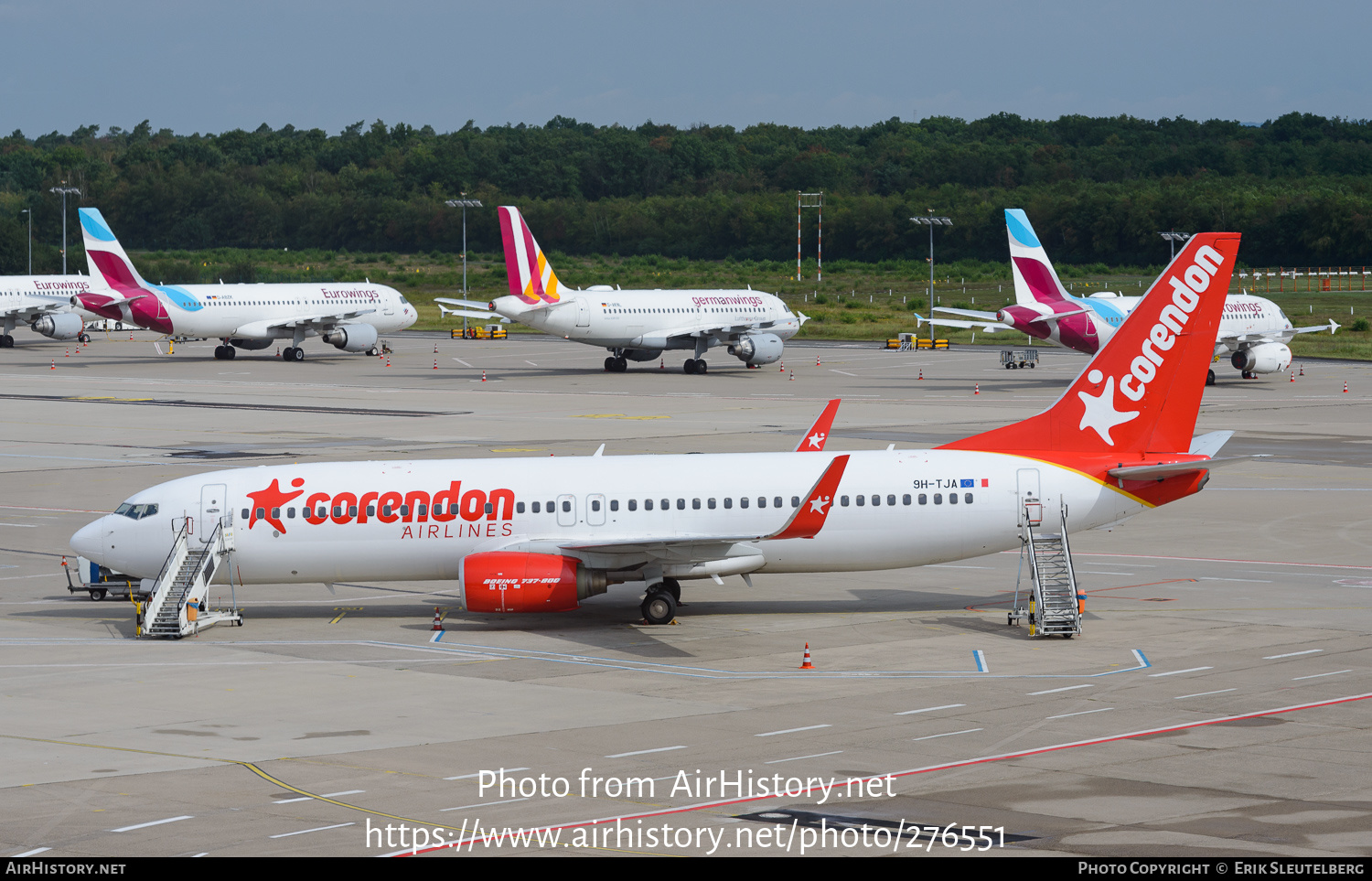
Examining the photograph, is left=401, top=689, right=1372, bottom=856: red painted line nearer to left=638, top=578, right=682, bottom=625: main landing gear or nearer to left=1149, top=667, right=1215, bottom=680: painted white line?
left=1149, top=667, right=1215, bottom=680: painted white line

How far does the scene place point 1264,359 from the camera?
91.2 m

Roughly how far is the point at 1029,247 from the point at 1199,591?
53909mm

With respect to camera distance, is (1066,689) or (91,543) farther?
(91,543)

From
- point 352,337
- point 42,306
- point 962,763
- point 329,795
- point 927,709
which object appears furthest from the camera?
point 42,306

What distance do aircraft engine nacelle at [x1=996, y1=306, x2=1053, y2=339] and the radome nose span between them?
60.7 meters

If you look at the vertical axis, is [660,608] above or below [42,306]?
below

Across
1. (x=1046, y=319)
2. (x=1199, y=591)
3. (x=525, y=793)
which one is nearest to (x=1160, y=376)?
(x=1199, y=591)

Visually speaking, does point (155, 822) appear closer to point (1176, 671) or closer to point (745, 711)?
point (745, 711)

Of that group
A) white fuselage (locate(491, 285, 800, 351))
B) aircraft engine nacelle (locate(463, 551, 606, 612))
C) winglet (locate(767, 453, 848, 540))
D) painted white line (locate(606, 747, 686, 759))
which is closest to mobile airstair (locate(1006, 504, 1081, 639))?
winglet (locate(767, 453, 848, 540))

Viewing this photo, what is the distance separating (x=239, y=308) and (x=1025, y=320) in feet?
181

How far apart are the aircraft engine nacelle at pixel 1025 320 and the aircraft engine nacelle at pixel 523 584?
58.4 meters

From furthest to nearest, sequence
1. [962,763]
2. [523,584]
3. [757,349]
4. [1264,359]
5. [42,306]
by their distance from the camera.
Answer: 1. [42,306]
2. [757,349]
3. [1264,359]
4. [523,584]
5. [962,763]

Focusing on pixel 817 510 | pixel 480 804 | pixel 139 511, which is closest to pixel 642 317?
pixel 139 511

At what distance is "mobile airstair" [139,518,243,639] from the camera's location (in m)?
33.2
